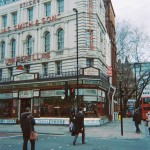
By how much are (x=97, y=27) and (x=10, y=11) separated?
12.6m

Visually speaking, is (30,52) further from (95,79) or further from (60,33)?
(95,79)

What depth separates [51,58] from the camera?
3231 cm

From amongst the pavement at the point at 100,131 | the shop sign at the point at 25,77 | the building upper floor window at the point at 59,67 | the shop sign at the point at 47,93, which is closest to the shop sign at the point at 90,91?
the shop sign at the point at 47,93

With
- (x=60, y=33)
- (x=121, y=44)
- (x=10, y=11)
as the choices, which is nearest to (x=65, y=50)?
(x=60, y=33)

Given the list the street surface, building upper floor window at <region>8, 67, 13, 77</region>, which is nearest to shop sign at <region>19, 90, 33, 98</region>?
building upper floor window at <region>8, 67, 13, 77</region>

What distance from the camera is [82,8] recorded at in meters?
31.1

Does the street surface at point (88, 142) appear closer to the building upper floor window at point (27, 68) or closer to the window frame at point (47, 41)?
the building upper floor window at point (27, 68)

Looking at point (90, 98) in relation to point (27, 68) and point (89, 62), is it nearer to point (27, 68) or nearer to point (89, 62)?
point (89, 62)

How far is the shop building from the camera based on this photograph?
2916cm

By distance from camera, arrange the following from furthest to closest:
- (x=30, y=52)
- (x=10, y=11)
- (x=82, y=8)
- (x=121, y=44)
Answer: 1. (x=121, y=44)
2. (x=10, y=11)
3. (x=30, y=52)
4. (x=82, y=8)

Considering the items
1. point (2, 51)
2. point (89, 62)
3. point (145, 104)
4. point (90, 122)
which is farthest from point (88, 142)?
point (2, 51)

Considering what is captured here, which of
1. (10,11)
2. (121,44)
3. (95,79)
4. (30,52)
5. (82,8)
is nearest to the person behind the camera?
(95,79)

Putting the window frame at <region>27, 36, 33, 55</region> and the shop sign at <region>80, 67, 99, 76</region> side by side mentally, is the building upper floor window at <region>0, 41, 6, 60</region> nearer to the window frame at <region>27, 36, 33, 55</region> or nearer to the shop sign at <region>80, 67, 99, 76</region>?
the window frame at <region>27, 36, 33, 55</region>

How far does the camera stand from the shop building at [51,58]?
1148 inches
